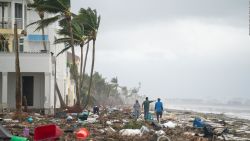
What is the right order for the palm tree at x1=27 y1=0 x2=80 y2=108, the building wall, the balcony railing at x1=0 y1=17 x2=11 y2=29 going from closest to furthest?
the building wall → the palm tree at x1=27 y1=0 x2=80 y2=108 → the balcony railing at x1=0 y1=17 x2=11 y2=29

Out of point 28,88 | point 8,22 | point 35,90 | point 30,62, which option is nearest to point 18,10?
point 8,22

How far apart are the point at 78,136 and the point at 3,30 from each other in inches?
815

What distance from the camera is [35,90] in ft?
104

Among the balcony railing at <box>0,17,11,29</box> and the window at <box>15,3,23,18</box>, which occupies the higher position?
the window at <box>15,3,23,18</box>

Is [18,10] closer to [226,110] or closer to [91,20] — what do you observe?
[91,20]

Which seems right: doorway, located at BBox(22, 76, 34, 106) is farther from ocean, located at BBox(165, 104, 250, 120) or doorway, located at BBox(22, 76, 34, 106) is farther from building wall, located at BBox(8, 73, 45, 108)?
ocean, located at BBox(165, 104, 250, 120)

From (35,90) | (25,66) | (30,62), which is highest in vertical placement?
(30,62)

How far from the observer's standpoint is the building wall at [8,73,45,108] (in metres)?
31.3

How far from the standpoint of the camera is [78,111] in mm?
32656

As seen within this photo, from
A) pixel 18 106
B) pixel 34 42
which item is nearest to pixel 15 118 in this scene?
pixel 18 106

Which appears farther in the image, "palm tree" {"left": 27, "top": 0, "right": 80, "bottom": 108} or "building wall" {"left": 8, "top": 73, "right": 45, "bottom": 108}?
"palm tree" {"left": 27, "top": 0, "right": 80, "bottom": 108}

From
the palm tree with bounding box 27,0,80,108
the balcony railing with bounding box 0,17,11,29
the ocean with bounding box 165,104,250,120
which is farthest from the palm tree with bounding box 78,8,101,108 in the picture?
the ocean with bounding box 165,104,250,120

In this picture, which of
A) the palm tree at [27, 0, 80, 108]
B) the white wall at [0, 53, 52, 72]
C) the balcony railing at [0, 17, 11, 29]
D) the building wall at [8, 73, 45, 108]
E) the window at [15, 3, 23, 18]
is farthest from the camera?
the window at [15, 3, 23, 18]

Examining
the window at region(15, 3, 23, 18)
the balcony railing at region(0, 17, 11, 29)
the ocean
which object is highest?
the window at region(15, 3, 23, 18)
